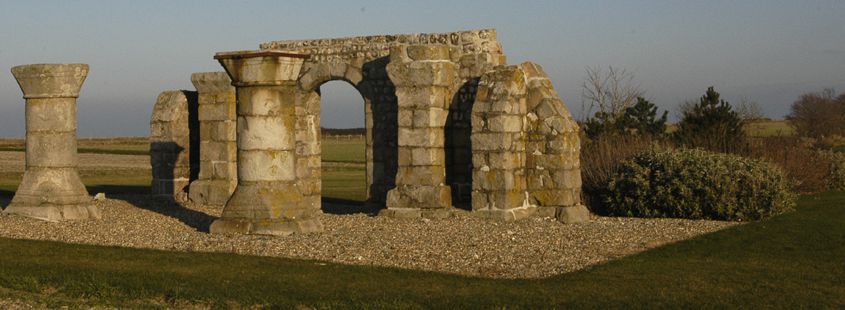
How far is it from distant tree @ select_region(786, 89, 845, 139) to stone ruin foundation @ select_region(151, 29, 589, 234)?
44.5 m

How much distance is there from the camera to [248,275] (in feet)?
36.6

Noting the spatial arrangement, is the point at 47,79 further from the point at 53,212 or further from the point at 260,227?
the point at 260,227

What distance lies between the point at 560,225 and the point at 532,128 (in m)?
1.86

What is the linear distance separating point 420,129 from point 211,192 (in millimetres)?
4998

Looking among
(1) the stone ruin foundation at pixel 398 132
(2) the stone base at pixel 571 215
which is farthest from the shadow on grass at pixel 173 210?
(2) the stone base at pixel 571 215

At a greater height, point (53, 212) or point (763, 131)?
point (763, 131)

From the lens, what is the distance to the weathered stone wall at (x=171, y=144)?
21.3m

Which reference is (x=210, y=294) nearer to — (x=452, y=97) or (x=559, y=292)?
(x=559, y=292)

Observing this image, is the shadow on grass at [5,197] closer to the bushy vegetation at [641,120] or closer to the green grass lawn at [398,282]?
the green grass lawn at [398,282]

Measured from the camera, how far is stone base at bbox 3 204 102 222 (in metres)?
16.8

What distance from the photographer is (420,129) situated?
17.5m

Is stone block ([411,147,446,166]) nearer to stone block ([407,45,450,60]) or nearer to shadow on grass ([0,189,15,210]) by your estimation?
stone block ([407,45,450,60])

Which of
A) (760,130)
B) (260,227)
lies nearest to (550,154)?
(260,227)

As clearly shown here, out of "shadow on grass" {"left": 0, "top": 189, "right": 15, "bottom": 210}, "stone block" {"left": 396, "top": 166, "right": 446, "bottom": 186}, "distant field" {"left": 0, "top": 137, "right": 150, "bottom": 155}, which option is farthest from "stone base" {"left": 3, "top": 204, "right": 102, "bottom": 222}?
"distant field" {"left": 0, "top": 137, "right": 150, "bottom": 155}
